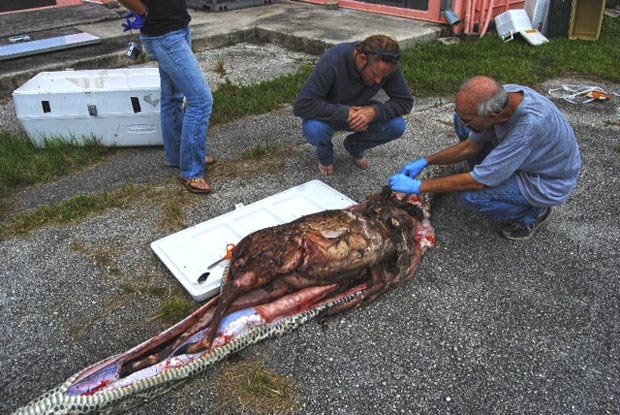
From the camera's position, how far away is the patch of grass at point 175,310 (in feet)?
9.74

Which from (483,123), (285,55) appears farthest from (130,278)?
(285,55)

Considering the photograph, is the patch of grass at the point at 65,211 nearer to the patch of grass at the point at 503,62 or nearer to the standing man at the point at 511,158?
the standing man at the point at 511,158

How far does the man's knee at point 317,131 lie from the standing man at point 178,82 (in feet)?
2.69

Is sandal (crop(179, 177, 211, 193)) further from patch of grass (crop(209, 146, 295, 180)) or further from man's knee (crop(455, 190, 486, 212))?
man's knee (crop(455, 190, 486, 212))

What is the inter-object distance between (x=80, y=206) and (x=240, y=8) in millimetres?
7184

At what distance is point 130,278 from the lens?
3285 mm

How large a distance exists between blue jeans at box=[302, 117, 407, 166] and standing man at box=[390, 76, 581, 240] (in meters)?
0.68

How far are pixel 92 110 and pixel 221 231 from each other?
2.10m

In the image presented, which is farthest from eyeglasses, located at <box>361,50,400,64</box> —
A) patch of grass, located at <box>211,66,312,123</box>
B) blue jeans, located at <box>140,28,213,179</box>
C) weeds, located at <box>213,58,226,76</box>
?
weeds, located at <box>213,58,226,76</box>

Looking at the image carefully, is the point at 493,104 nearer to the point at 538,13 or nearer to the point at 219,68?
the point at 219,68

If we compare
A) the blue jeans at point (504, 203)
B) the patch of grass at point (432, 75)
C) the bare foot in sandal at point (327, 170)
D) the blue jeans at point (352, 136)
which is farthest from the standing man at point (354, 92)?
the patch of grass at point (432, 75)

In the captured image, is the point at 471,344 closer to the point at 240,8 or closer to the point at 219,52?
the point at 219,52

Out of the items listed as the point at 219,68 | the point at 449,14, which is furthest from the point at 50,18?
the point at 449,14

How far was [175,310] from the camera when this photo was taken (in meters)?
3.00
